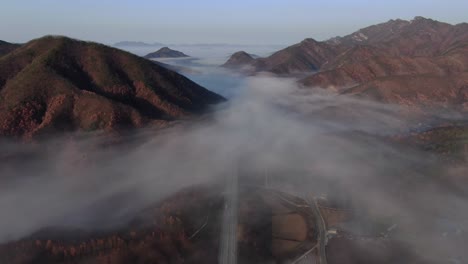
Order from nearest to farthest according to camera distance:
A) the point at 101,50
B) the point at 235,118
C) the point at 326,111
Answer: the point at 101,50, the point at 235,118, the point at 326,111

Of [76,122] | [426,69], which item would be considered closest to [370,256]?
[76,122]

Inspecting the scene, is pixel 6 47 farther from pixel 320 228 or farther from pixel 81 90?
pixel 320 228

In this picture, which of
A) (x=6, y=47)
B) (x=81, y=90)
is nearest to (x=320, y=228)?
(x=81, y=90)

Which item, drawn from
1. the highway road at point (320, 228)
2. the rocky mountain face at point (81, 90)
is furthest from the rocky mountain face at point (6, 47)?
the highway road at point (320, 228)

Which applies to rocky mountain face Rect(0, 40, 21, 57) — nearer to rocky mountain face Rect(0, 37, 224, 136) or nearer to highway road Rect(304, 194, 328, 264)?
rocky mountain face Rect(0, 37, 224, 136)

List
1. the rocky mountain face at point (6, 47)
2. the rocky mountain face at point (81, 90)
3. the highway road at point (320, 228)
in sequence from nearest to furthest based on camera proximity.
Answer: the highway road at point (320, 228)
the rocky mountain face at point (81, 90)
the rocky mountain face at point (6, 47)

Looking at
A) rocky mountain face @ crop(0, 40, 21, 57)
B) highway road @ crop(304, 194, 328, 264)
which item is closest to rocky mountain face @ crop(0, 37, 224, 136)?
rocky mountain face @ crop(0, 40, 21, 57)

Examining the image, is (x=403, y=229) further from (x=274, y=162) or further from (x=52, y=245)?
(x=52, y=245)

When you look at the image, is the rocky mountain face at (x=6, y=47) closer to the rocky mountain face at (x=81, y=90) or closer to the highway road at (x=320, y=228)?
the rocky mountain face at (x=81, y=90)
